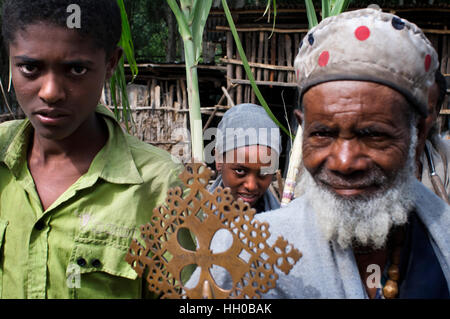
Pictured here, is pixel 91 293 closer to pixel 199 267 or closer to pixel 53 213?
pixel 53 213

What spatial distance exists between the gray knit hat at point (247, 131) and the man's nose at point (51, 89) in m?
1.32

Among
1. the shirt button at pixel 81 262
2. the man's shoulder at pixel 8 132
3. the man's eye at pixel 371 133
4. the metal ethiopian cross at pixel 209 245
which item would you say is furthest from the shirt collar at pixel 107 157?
the man's eye at pixel 371 133

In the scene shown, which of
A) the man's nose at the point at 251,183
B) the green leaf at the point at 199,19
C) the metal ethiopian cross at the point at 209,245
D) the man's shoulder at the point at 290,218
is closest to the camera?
the metal ethiopian cross at the point at 209,245

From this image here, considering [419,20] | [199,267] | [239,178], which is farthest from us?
A: [419,20]

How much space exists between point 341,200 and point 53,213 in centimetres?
94

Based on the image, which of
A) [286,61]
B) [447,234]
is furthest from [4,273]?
[286,61]

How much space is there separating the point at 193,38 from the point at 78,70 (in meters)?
0.83

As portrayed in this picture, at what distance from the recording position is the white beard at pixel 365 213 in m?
1.29

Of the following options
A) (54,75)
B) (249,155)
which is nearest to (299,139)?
(249,155)

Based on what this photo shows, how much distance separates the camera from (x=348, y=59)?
48.6 inches

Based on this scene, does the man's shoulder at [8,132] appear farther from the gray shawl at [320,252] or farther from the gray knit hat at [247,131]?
the gray knit hat at [247,131]

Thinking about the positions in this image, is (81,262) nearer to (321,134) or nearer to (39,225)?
(39,225)

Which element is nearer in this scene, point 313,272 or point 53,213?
point 313,272

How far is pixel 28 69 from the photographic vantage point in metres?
1.31
